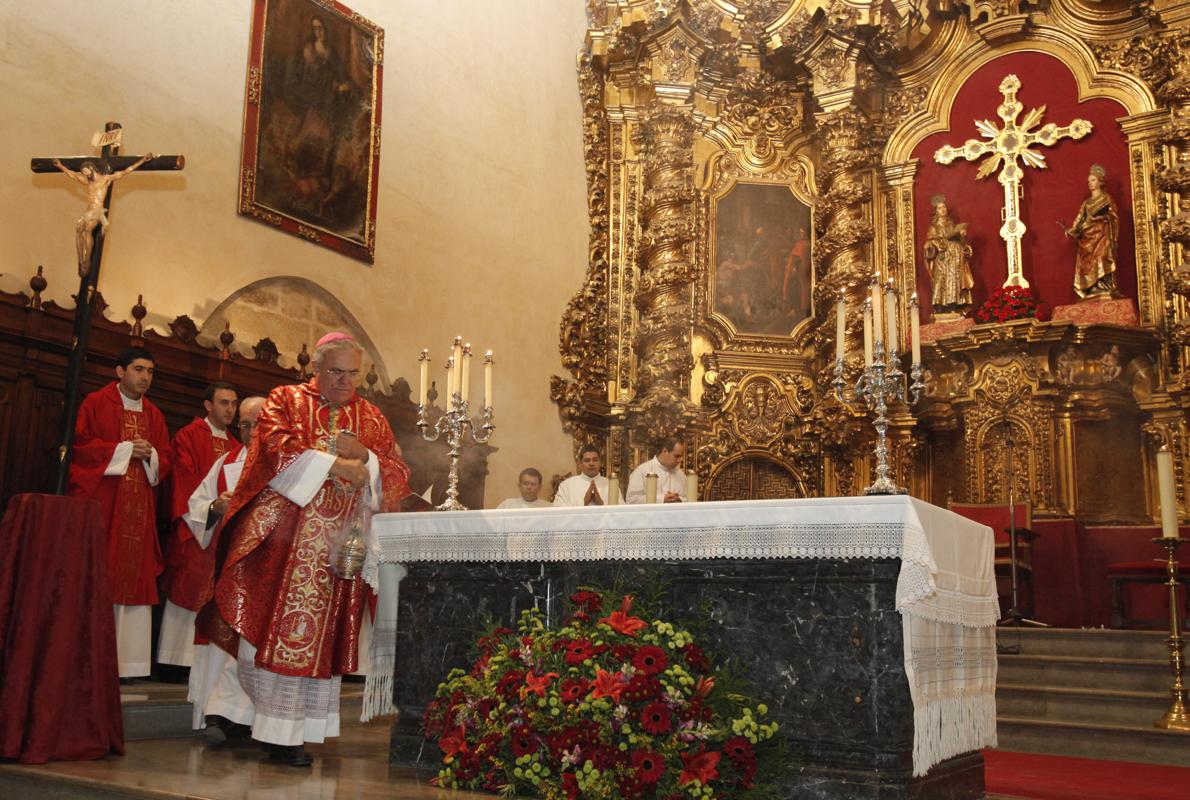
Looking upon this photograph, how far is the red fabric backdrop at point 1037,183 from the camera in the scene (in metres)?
11.9

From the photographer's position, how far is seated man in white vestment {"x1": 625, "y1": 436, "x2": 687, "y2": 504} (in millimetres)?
8961

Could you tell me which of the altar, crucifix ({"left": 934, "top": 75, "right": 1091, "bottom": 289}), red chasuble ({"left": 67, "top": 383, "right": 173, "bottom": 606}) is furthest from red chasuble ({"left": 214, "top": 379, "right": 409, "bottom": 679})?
crucifix ({"left": 934, "top": 75, "right": 1091, "bottom": 289})

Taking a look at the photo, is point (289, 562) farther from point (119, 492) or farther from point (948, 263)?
point (948, 263)

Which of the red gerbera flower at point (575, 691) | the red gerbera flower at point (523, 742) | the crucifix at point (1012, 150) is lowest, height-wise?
the red gerbera flower at point (523, 742)

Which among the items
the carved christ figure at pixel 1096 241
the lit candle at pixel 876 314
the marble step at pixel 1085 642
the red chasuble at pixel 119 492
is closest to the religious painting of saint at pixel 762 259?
the carved christ figure at pixel 1096 241

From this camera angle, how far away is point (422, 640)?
17.7 ft

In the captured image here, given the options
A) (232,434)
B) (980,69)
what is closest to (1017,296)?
(980,69)

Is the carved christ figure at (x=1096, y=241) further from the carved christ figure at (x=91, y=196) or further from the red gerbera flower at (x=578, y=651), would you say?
the carved christ figure at (x=91, y=196)

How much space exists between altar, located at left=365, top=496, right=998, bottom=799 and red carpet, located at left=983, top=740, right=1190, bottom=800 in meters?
0.54

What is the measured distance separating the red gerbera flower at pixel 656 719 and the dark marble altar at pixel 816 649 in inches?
19.4

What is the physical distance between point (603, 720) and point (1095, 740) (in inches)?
161

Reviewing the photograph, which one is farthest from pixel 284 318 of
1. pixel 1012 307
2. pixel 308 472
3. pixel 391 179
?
pixel 1012 307

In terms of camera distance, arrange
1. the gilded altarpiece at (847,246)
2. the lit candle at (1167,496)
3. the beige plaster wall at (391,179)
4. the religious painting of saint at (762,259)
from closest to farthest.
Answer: the lit candle at (1167,496) < the beige plaster wall at (391,179) < the gilded altarpiece at (847,246) < the religious painting of saint at (762,259)

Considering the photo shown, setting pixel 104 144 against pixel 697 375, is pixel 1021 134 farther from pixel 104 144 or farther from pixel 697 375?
pixel 104 144
